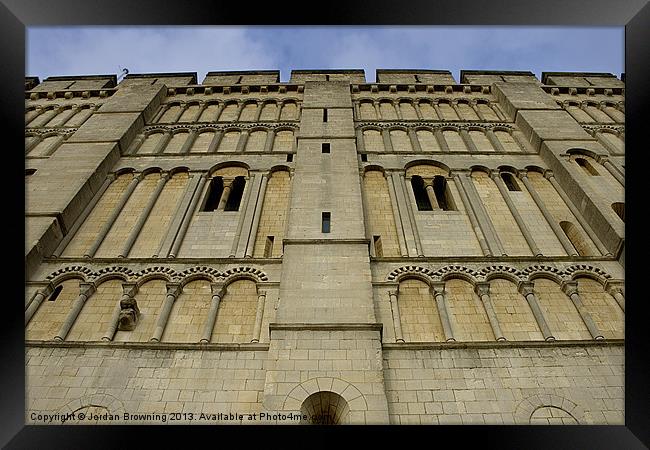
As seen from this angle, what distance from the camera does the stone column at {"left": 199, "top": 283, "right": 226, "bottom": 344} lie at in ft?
27.2

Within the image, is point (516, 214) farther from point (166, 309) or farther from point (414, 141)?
point (166, 309)

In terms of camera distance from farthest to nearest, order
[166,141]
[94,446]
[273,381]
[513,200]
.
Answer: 1. [166,141]
2. [513,200]
3. [273,381]
4. [94,446]

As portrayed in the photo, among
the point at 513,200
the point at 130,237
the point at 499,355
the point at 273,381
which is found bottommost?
the point at 273,381

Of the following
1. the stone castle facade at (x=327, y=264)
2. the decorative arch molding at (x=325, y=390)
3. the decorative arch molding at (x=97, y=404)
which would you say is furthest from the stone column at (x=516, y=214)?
the decorative arch molding at (x=97, y=404)

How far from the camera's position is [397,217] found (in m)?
11.5

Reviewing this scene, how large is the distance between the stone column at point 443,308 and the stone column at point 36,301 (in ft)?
22.8

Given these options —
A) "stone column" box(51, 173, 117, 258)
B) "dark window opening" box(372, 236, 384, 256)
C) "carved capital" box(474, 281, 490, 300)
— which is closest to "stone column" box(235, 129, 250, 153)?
"stone column" box(51, 173, 117, 258)

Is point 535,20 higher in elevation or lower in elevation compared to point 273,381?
higher

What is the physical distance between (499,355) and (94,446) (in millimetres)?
5681

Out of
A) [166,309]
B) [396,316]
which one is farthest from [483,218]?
[166,309]

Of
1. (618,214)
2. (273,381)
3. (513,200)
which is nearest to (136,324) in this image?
(273,381)

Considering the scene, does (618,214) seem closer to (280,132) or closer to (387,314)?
(387,314)

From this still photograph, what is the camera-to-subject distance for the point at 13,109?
4945 mm

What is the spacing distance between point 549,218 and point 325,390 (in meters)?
7.10
